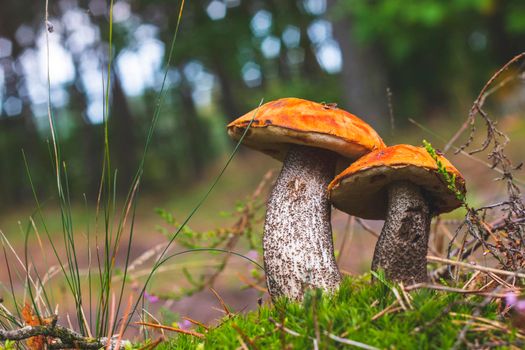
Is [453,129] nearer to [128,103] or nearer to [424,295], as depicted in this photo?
[424,295]

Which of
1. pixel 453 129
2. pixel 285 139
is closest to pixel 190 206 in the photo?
pixel 453 129

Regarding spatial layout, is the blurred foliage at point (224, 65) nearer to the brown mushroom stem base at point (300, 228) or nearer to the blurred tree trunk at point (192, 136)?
the blurred tree trunk at point (192, 136)

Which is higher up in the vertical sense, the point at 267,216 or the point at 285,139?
the point at 285,139

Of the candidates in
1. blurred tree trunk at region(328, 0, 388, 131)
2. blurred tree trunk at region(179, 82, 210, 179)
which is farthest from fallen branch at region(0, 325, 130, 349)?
blurred tree trunk at region(179, 82, 210, 179)

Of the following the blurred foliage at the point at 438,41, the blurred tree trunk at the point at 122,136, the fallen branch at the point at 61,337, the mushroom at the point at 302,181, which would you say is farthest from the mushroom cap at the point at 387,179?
the blurred tree trunk at the point at 122,136

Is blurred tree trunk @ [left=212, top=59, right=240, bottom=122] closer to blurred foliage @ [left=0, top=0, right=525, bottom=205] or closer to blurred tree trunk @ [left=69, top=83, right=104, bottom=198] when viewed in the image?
blurred foliage @ [left=0, top=0, right=525, bottom=205]

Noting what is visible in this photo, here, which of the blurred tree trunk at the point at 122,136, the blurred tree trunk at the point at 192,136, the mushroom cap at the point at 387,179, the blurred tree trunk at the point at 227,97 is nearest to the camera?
the mushroom cap at the point at 387,179
